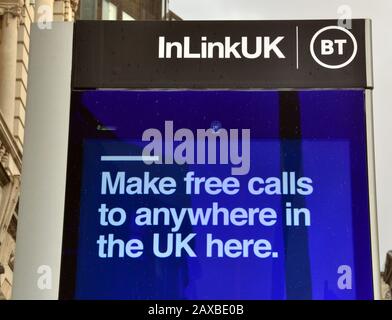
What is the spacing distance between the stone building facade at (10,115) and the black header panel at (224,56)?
695 inches

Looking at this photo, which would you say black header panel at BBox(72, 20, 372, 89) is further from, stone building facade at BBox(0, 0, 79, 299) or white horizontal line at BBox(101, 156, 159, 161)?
stone building facade at BBox(0, 0, 79, 299)

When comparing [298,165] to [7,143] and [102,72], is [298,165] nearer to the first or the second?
[102,72]

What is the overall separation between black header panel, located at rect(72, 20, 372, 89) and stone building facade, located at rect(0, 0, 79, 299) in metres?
17.7

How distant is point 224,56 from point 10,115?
67.6 ft

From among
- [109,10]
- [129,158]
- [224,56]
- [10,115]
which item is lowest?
[129,158]

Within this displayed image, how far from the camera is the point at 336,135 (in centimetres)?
519

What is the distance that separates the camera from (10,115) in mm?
25156

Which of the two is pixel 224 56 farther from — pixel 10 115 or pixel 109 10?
pixel 109 10

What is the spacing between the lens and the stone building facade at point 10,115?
77.2 ft

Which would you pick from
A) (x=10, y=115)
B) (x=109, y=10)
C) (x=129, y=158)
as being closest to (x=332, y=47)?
(x=129, y=158)

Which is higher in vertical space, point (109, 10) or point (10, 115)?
point (109, 10)

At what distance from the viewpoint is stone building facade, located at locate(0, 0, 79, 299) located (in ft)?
77.2
